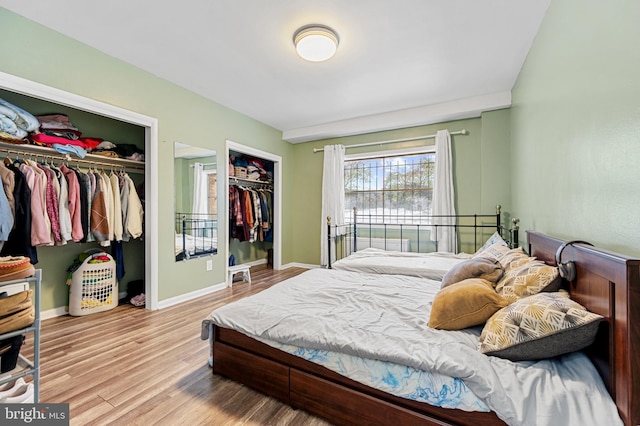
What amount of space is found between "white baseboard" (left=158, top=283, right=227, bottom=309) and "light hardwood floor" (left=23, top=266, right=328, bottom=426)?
294mm

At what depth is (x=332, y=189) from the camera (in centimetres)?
461

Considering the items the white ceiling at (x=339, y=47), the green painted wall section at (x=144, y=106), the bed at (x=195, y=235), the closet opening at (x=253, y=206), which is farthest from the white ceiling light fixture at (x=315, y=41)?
the bed at (x=195, y=235)

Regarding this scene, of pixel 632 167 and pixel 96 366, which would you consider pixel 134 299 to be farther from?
pixel 632 167

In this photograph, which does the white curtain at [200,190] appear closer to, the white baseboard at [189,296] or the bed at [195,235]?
the bed at [195,235]

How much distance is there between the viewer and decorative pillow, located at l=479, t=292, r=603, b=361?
3.16ft

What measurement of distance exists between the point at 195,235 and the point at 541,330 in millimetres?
3485

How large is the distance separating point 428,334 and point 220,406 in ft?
3.92

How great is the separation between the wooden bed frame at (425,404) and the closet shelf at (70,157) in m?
2.46

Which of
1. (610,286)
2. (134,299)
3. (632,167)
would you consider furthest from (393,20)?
(134,299)

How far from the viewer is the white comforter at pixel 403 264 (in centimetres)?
259

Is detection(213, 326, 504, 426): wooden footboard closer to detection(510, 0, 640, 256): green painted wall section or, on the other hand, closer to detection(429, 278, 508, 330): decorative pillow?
detection(429, 278, 508, 330): decorative pillow

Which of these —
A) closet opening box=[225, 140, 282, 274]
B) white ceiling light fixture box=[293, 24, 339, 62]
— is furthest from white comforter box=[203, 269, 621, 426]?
closet opening box=[225, 140, 282, 274]

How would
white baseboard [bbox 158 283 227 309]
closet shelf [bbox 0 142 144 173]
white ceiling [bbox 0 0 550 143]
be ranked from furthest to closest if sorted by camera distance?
white baseboard [bbox 158 283 227 309] → closet shelf [bbox 0 142 144 173] → white ceiling [bbox 0 0 550 143]

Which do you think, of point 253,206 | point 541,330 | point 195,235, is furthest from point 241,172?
point 541,330
